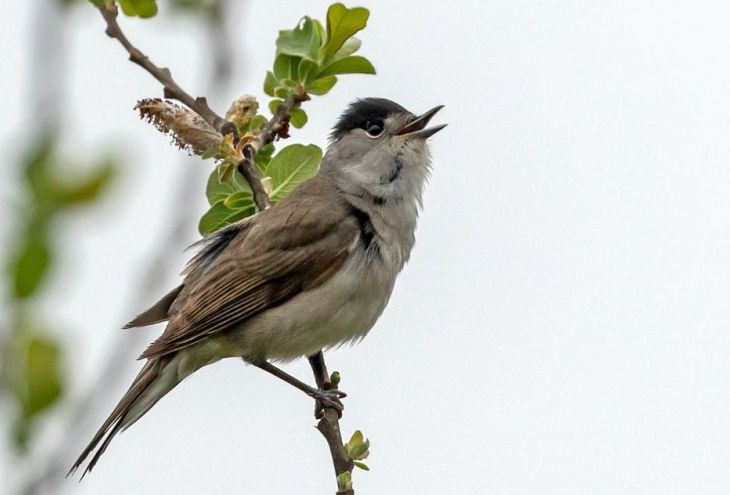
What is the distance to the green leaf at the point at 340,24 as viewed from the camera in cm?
455

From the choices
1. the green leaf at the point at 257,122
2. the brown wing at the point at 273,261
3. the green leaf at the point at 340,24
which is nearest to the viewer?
the green leaf at the point at 340,24

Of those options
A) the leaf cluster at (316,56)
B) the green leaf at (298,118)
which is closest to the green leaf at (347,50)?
the leaf cluster at (316,56)

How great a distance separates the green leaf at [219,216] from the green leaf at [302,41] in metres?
Result: 0.90

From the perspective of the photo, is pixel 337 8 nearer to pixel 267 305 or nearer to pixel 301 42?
pixel 301 42

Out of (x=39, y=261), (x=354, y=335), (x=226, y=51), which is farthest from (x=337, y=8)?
(x=39, y=261)

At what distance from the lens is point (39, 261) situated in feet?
4.42

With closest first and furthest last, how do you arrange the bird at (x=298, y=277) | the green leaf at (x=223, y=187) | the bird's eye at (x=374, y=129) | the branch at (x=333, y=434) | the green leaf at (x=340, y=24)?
the branch at (x=333, y=434), the green leaf at (x=340, y=24), the green leaf at (x=223, y=187), the bird at (x=298, y=277), the bird's eye at (x=374, y=129)

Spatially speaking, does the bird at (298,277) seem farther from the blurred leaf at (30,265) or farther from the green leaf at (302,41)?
the blurred leaf at (30,265)

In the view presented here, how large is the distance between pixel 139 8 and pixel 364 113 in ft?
8.20

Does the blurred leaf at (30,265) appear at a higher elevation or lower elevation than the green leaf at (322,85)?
lower

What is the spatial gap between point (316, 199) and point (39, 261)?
168 inches

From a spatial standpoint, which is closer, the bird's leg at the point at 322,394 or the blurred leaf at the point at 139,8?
the blurred leaf at the point at 139,8

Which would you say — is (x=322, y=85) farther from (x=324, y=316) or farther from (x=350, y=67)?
(x=324, y=316)

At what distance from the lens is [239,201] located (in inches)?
203
